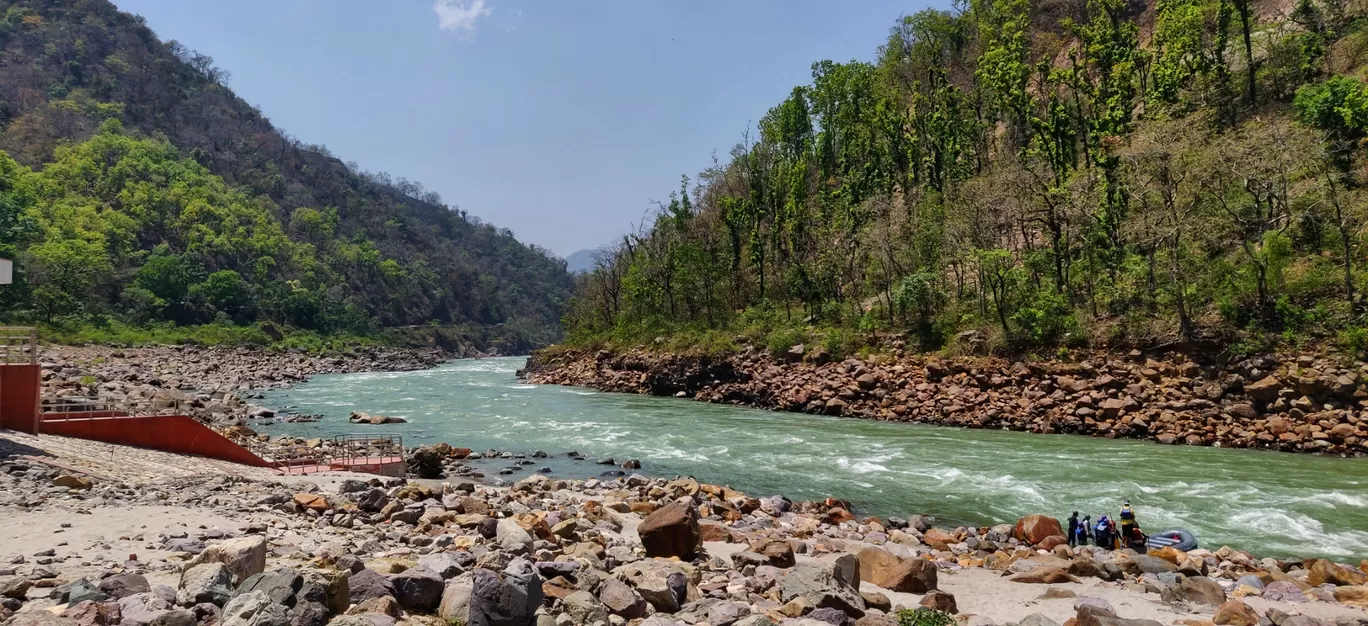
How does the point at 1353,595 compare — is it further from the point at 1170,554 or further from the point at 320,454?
the point at 320,454

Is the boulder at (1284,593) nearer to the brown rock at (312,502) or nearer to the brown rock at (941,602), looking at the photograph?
the brown rock at (941,602)

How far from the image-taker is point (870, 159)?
49969 millimetres

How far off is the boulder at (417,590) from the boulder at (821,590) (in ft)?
11.2

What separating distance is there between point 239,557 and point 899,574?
6.92 meters

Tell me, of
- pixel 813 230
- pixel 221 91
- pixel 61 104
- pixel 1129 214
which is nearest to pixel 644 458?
pixel 1129 214

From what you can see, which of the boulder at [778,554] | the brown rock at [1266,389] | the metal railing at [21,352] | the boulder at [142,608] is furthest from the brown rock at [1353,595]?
the metal railing at [21,352]

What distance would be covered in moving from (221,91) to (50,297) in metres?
108

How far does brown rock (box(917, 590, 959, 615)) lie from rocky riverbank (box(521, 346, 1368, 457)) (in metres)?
17.0

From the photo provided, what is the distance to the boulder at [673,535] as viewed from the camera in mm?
9055

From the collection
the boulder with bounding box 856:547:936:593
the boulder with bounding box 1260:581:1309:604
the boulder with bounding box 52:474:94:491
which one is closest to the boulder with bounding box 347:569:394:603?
the boulder with bounding box 856:547:936:593

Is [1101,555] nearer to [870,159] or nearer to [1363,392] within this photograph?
[1363,392]

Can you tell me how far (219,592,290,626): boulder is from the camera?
4992 mm

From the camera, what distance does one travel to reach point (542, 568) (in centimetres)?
719

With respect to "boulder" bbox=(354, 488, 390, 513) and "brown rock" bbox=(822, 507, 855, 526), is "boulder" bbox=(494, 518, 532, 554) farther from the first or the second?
"brown rock" bbox=(822, 507, 855, 526)
